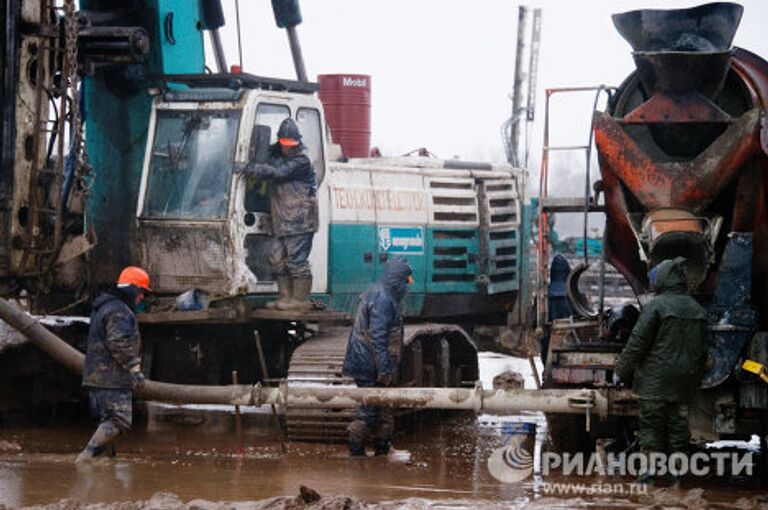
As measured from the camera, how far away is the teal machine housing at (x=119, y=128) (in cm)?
1430

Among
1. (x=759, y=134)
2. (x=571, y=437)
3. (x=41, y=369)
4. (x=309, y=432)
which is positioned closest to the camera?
(x=759, y=134)

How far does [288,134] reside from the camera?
13836 mm

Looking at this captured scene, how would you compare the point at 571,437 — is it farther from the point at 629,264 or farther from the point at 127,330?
the point at 127,330

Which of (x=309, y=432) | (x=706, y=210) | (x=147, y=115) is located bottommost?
(x=309, y=432)

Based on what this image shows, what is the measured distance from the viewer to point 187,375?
47.3 feet

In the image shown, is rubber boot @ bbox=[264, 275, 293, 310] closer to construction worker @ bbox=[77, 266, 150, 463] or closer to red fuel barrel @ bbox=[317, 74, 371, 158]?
construction worker @ bbox=[77, 266, 150, 463]

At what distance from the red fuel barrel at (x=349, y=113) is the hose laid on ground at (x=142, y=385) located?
498 centimetres

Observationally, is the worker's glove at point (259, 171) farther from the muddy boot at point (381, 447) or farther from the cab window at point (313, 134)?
the muddy boot at point (381, 447)

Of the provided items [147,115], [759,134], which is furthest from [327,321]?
[759,134]

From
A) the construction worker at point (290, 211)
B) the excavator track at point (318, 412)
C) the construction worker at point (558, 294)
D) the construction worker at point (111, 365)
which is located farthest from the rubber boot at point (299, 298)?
the construction worker at point (558, 294)

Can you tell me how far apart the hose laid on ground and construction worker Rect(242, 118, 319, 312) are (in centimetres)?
143

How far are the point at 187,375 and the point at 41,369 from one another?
139 cm

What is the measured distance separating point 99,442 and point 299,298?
274cm

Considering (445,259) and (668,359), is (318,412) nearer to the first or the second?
(668,359)
